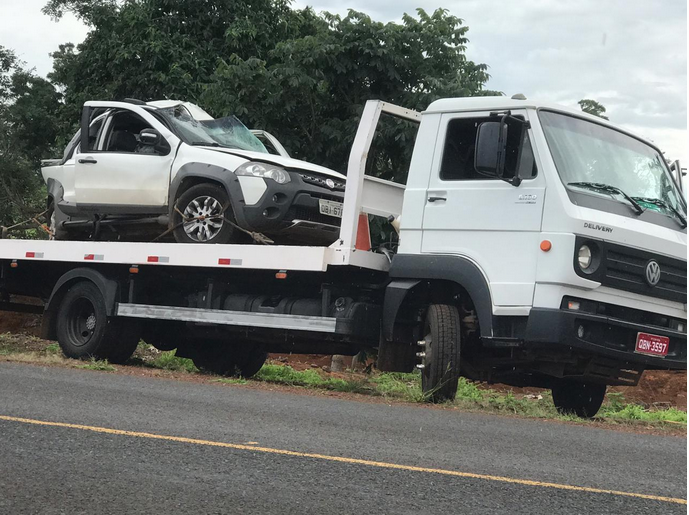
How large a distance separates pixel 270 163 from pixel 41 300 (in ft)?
15.7

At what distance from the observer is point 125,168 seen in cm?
1110

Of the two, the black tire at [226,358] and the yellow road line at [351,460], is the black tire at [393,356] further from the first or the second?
the yellow road line at [351,460]

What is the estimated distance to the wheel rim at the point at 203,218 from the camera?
10.5 m

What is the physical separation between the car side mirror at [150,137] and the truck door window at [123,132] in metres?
0.43

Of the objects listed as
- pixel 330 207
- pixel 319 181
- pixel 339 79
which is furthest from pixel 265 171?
pixel 339 79

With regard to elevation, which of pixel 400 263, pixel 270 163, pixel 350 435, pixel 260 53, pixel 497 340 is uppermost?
pixel 260 53

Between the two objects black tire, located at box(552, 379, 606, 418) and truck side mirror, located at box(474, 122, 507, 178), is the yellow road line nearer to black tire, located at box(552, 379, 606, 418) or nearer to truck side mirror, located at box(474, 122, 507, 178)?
truck side mirror, located at box(474, 122, 507, 178)

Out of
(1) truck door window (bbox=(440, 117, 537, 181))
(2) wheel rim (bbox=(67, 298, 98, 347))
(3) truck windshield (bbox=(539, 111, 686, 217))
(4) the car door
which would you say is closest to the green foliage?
(2) wheel rim (bbox=(67, 298, 98, 347))

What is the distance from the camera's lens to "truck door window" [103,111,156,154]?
→ 456 inches

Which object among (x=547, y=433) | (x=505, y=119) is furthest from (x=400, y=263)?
(x=547, y=433)

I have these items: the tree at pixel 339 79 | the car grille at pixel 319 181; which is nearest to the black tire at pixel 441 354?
the car grille at pixel 319 181

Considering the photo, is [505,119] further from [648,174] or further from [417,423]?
[417,423]

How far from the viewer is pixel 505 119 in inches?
337

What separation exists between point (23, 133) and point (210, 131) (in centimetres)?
2277
